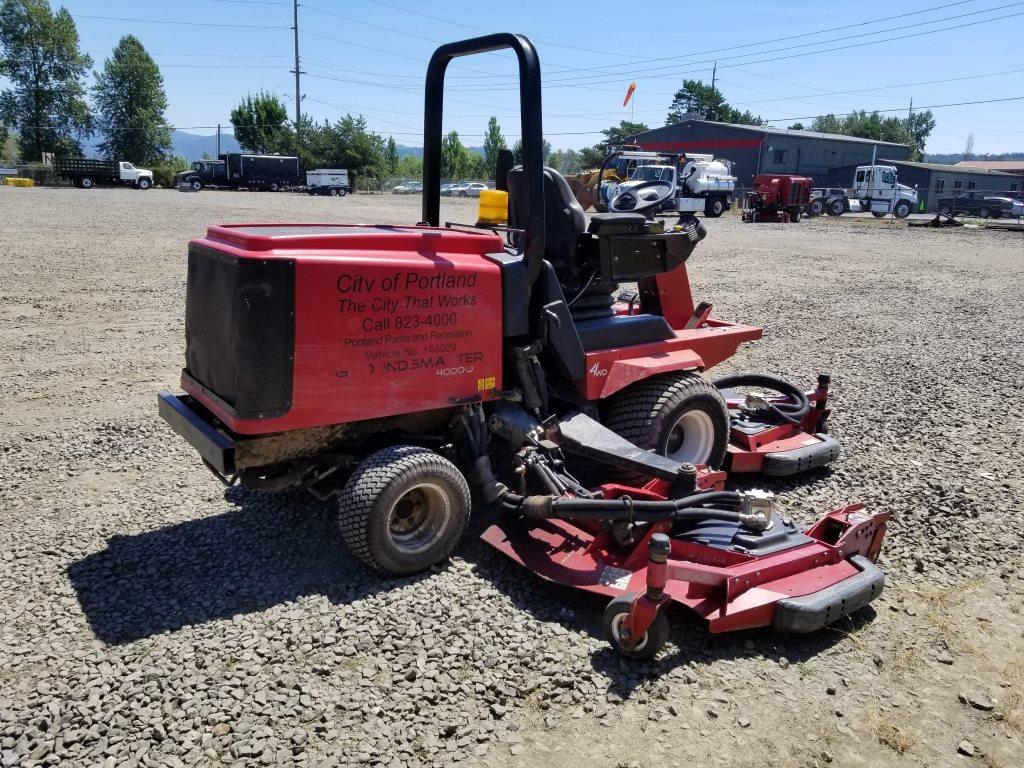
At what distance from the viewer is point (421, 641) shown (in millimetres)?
3424

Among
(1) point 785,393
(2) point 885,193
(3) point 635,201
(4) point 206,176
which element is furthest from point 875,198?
(4) point 206,176

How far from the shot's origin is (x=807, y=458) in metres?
5.32

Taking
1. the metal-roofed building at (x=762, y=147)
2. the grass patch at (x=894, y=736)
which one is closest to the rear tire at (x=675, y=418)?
the grass patch at (x=894, y=736)

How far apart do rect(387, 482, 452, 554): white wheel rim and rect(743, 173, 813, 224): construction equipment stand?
29.5m

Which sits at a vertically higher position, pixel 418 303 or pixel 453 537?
pixel 418 303

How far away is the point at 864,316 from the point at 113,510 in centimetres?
1003

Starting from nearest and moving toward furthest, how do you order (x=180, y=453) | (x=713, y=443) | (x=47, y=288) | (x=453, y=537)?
1. (x=453, y=537)
2. (x=713, y=443)
3. (x=180, y=453)
4. (x=47, y=288)

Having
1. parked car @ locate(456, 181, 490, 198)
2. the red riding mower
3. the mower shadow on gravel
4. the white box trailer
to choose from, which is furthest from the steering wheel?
parked car @ locate(456, 181, 490, 198)

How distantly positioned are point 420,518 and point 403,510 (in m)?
0.10

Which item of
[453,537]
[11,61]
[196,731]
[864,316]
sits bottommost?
[196,731]

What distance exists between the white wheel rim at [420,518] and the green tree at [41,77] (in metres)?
70.0

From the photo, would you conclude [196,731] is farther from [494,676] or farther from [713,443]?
[713,443]

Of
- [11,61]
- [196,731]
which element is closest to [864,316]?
[196,731]

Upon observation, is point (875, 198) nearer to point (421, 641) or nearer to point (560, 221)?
point (560, 221)
